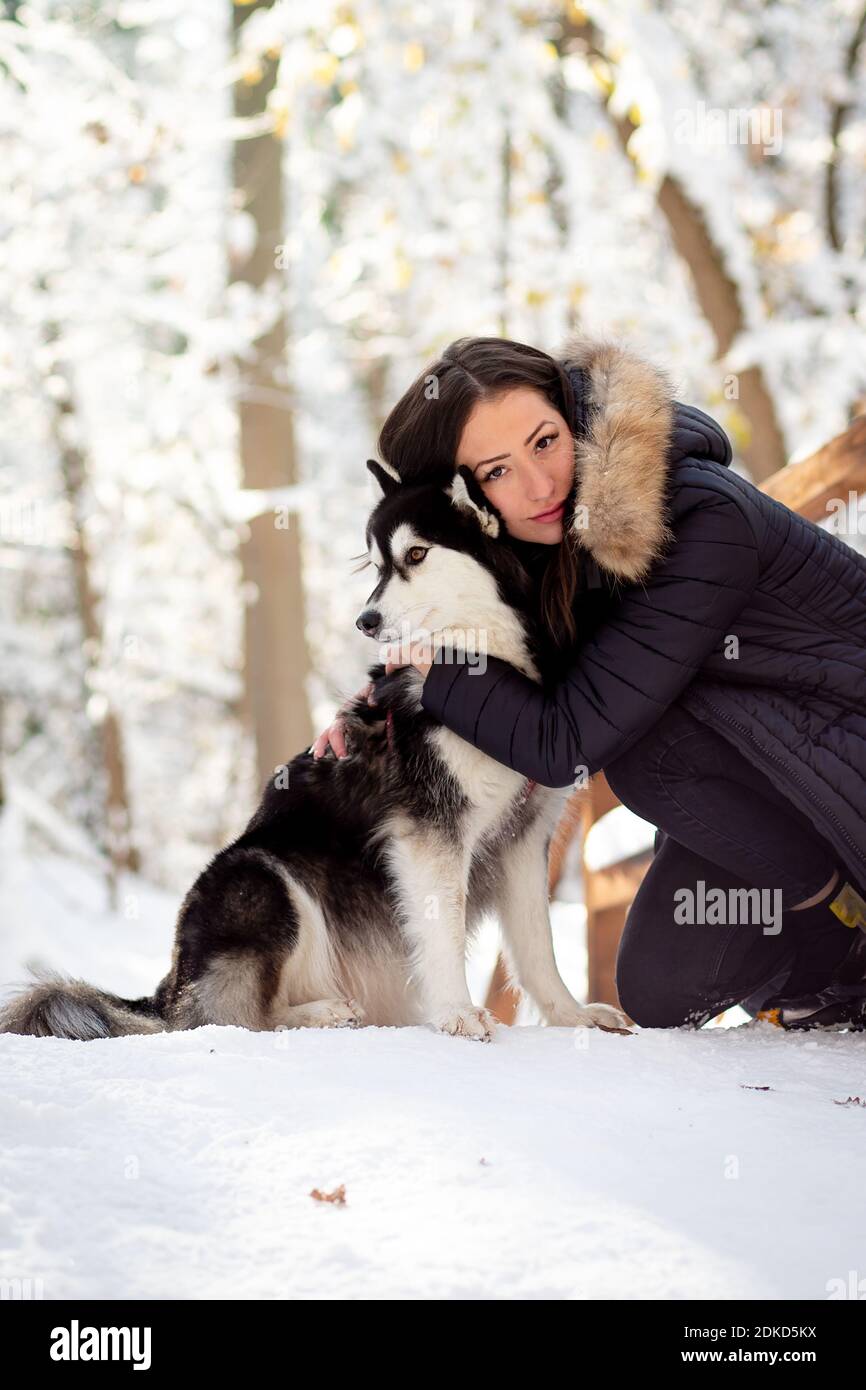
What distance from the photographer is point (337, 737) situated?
2648 mm

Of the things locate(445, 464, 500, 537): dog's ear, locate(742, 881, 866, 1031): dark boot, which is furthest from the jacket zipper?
locate(445, 464, 500, 537): dog's ear

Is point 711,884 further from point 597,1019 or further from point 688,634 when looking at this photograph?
point 688,634

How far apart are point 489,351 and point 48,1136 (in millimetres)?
1692

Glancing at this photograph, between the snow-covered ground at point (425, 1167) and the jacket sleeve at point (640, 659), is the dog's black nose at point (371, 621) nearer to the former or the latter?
Answer: the jacket sleeve at point (640, 659)

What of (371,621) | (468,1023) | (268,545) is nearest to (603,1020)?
(468,1023)

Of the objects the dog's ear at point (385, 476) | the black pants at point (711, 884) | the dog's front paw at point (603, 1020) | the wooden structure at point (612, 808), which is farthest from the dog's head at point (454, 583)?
the dog's front paw at point (603, 1020)

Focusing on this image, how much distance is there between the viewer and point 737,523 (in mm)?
2277

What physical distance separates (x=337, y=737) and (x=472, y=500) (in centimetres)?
59

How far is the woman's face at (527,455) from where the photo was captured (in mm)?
2410

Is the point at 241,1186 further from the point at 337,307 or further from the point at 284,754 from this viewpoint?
the point at 337,307

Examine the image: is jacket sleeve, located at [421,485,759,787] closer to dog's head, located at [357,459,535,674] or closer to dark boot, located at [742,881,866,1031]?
dog's head, located at [357,459,535,674]

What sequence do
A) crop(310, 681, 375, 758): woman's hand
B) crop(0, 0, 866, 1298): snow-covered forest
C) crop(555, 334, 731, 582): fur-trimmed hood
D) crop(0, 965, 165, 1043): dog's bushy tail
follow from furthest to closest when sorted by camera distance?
crop(0, 0, 866, 1298): snow-covered forest
crop(310, 681, 375, 758): woman's hand
crop(0, 965, 165, 1043): dog's bushy tail
crop(555, 334, 731, 582): fur-trimmed hood

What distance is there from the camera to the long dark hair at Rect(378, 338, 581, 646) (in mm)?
2445

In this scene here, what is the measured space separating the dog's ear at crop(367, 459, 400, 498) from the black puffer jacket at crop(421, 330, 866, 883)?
0.46m
